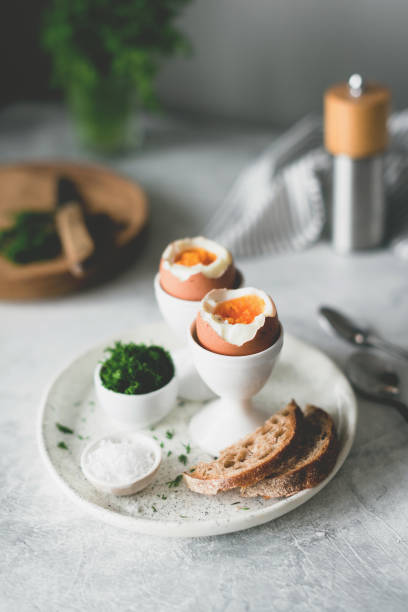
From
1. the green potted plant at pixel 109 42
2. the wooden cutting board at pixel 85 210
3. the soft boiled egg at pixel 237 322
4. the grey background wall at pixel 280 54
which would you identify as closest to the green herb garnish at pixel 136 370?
the soft boiled egg at pixel 237 322

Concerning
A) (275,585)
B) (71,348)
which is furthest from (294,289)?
(275,585)

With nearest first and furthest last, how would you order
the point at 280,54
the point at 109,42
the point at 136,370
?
the point at 136,370
the point at 109,42
the point at 280,54

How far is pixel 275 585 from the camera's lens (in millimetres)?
789

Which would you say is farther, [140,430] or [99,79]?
[99,79]

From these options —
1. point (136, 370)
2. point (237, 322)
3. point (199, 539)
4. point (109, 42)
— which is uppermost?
point (109, 42)

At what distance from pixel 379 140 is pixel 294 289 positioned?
36 centimetres

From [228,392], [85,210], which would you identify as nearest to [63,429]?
[228,392]

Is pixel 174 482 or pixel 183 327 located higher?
pixel 183 327

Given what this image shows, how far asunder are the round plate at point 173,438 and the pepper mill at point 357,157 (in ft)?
1.46

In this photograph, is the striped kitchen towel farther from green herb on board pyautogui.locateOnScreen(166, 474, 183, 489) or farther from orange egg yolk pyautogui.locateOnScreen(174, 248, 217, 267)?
green herb on board pyautogui.locateOnScreen(166, 474, 183, 489)

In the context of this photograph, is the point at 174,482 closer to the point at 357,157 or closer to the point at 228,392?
the point at 228,392

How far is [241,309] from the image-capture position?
35.4 inches

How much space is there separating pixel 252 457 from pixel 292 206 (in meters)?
0.84

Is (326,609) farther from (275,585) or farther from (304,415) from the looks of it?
(304,415)
